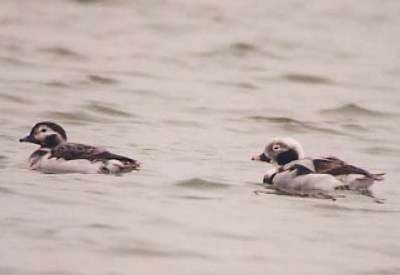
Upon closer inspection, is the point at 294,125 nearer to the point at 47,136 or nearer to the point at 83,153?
the point at 47,136

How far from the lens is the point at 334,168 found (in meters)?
13.4

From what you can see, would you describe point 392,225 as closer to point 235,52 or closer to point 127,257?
point 127,257

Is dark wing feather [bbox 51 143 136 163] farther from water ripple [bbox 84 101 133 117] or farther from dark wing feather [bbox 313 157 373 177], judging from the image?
water ripple [bbox 84 101 133 117]

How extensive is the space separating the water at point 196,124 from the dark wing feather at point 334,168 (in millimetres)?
237

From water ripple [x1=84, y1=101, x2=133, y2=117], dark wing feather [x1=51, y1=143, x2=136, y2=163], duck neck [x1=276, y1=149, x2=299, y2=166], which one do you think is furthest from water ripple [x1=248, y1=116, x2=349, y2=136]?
dark wing feather [x1=51, y1=143, x2=136, y2=163]

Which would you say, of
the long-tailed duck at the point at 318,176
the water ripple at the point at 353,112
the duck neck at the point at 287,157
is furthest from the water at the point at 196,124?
the duck neck at the point at 287,157

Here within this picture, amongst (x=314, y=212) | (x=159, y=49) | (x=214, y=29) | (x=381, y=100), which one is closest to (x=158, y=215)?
(x=314, y=212)

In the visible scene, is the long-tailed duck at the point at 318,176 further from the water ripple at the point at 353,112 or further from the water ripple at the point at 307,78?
the water ripple at the point at 307,78

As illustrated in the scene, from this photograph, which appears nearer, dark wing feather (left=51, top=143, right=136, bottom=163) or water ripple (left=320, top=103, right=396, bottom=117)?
dark wing feather (left=51, top=143, right=136, bottom=163)

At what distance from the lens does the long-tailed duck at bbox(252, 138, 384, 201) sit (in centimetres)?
1333

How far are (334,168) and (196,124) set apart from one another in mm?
4547

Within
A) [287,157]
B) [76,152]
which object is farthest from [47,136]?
[287,157]

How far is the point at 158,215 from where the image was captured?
1217cm

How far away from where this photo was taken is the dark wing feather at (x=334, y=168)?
526 inches
